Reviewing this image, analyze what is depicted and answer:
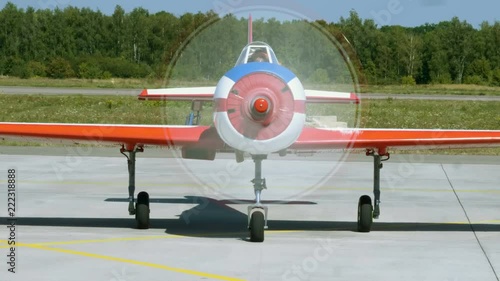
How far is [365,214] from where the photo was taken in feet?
42.8

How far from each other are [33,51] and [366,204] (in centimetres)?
7654

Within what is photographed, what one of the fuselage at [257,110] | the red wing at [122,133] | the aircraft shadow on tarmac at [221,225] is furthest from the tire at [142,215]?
the fuselage at [257,110]

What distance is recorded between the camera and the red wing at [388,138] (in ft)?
41.0

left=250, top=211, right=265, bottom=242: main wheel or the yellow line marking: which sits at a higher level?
left=250, top=211, right=265, bottom=242: main wheel

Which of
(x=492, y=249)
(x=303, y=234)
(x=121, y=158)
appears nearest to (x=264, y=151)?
(x=303, y=234)

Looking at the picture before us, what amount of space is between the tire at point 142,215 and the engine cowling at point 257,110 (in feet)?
6.67

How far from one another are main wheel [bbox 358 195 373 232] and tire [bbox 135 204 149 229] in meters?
2.76

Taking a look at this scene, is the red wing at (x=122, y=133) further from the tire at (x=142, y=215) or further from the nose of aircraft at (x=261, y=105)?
the nose of aircraft at (x=261, y=105)

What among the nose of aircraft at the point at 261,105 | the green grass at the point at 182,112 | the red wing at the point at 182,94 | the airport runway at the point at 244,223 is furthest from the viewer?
the green grass at the point at 182,112

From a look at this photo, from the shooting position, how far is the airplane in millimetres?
11445

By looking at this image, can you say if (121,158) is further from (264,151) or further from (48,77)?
(48,77)

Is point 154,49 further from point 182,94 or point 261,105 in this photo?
point 261,105

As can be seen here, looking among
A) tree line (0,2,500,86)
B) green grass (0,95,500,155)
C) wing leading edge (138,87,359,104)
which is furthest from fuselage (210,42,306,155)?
tree line (0,2,500,86)

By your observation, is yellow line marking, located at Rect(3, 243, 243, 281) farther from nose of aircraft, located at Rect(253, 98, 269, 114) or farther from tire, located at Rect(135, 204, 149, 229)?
nose of aircraft, located at Rect(253, 98, 269, 114)
